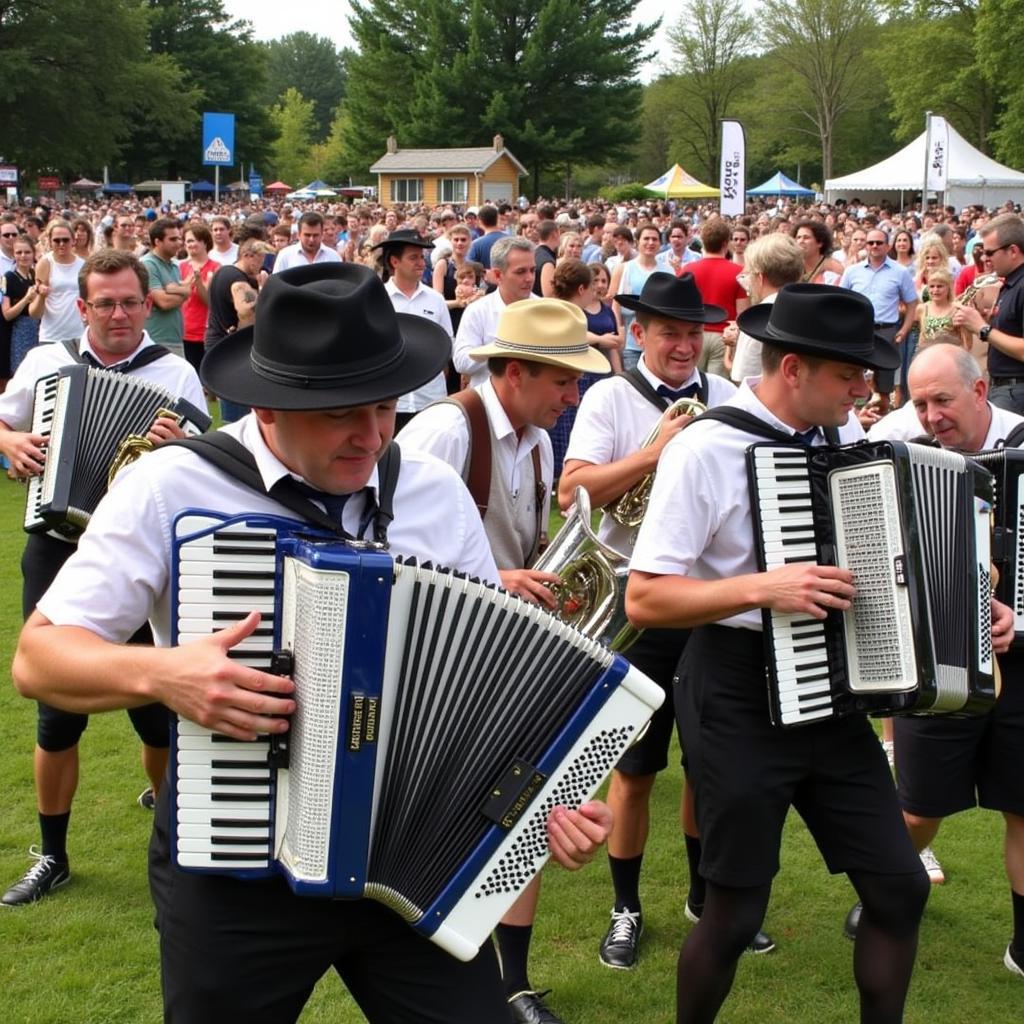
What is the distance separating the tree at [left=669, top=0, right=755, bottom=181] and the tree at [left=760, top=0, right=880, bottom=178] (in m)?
4.69

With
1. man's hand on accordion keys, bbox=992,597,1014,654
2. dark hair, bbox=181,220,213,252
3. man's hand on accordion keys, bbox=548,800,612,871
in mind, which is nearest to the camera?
man's hand on accordion keys, bbox=548,800,612,871

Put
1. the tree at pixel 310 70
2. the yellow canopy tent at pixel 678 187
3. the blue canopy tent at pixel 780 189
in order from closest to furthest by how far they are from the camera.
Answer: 1. the yellow canopy tent at pixel 678 187
2. the blue canopy tent at pixel 780 189
3. the tree at pixel 310 70

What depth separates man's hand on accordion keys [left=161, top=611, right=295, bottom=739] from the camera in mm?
2402

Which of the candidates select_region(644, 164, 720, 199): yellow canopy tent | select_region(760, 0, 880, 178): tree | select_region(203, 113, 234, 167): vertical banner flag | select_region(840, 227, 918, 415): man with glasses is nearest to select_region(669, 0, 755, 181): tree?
select_region(760, 0, 880, 178): tree

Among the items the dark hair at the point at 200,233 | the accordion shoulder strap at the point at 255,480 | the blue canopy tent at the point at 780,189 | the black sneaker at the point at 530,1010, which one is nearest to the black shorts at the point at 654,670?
the black sneaker at the point at 530,1010

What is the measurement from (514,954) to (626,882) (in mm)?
707

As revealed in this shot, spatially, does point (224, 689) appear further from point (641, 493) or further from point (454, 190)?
point (454, 190)

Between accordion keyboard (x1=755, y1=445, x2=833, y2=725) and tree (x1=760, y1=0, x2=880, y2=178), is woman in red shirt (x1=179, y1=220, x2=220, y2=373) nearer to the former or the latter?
accordion keyboard (x1=755, y1=445, x2=833, y2=725)

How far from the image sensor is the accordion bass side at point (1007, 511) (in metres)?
4.13

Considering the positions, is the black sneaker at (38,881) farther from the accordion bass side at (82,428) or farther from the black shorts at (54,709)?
the accordion bass side at (82,428)

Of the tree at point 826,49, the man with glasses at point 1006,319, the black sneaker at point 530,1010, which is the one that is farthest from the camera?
the tree at point 826,49

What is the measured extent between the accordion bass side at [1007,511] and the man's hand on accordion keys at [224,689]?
2.67 m

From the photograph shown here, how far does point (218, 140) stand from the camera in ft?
108

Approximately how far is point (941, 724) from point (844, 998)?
1076mm
